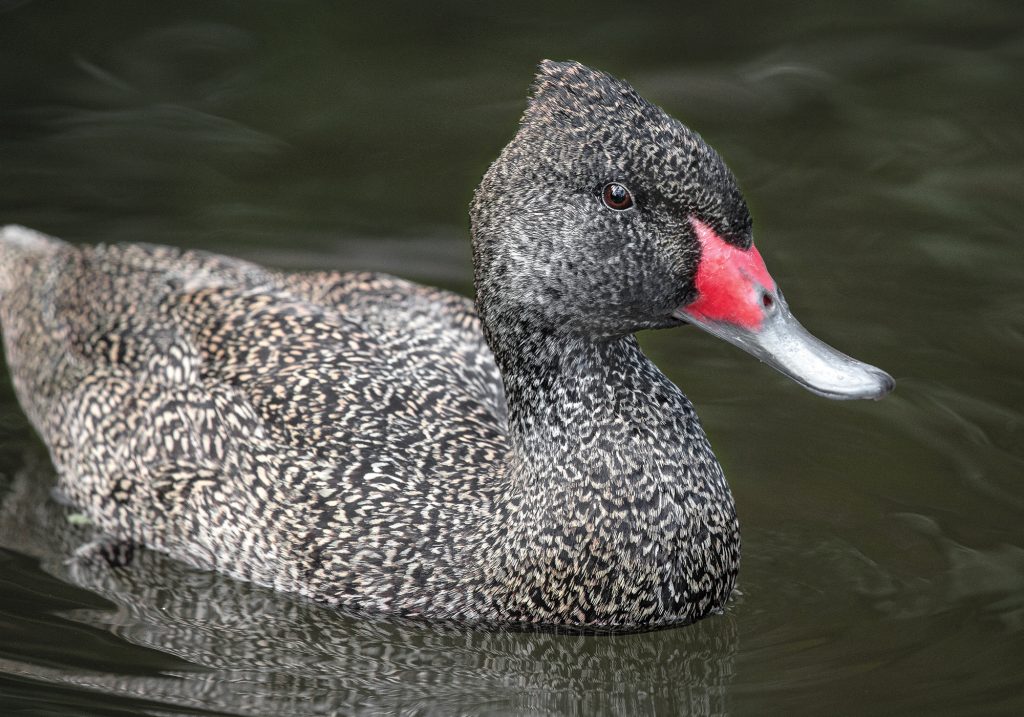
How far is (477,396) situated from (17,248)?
2.83 m

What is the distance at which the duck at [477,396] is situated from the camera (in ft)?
20.1

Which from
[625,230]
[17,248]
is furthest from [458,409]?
[17,248]

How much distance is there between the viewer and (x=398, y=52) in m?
11.4

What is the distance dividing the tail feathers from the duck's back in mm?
452

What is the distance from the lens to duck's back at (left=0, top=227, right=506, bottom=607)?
22.6 feet

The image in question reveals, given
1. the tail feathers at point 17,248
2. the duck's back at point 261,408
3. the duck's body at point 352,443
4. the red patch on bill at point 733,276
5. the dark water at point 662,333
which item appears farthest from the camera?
the tail feathers at point 17,248

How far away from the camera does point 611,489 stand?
21.3 feet

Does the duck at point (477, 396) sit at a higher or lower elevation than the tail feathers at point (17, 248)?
lower

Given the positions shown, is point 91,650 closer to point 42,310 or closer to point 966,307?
point 42,310

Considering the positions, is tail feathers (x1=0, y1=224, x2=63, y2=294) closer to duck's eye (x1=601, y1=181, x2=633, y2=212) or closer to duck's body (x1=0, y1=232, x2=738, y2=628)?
duck's body (x1=0, y1=232, x2=738, y2=628)

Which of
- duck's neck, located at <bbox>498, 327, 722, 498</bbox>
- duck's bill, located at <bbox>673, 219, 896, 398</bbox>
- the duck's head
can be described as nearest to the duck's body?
duck's neck, located at <bbox>498, 327, 722, 498</bbox>

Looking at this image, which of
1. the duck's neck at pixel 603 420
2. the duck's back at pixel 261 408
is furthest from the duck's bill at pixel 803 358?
the duck's back at pixel 261 408

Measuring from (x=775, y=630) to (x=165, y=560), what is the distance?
262 centimetres

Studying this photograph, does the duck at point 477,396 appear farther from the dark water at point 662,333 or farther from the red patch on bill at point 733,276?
the dark water at point 662,333
